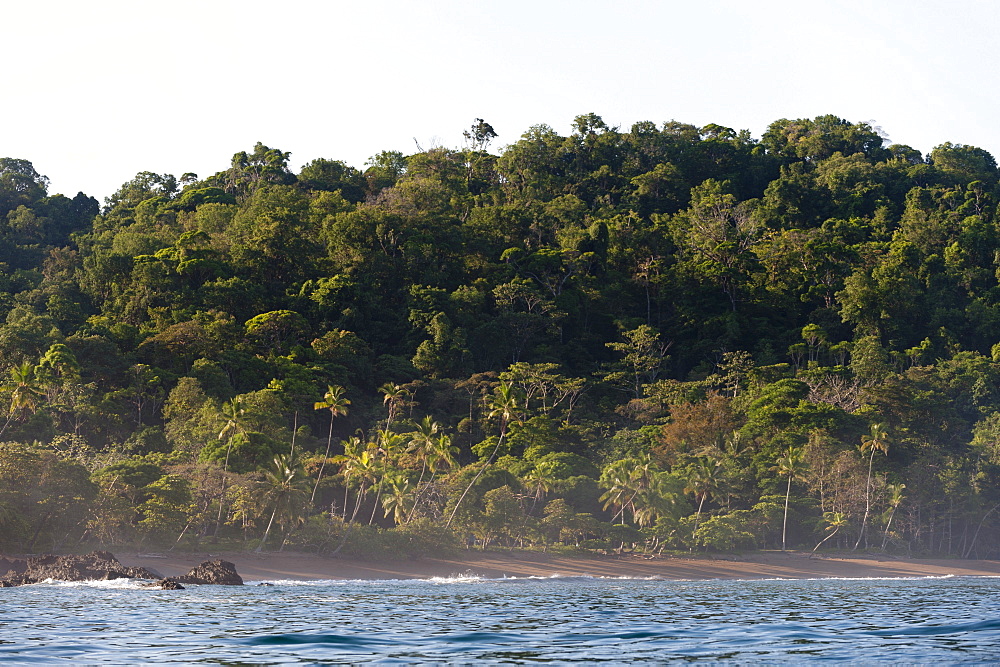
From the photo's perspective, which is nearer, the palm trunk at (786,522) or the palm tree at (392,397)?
the palm trunk at (786,522)

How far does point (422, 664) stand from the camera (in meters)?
18.3

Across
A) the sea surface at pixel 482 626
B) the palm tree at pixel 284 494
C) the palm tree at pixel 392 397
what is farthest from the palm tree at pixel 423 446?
the sea surface at pixel 482 626

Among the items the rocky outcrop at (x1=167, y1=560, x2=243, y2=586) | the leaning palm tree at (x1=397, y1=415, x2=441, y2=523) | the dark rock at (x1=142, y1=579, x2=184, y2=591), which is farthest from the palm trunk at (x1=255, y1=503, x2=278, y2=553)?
the dark rock at (x1=142, y1=579, x2=184, y2=591)

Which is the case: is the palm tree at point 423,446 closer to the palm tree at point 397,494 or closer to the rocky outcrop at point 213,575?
the palm tree at point 397,494

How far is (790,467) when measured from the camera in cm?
7144

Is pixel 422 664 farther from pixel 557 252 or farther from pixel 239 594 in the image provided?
pixel 557 252

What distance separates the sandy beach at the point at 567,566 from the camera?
52.7 meters

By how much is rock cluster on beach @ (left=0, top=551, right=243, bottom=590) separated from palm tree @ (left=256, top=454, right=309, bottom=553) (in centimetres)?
895

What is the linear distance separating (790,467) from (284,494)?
118ft

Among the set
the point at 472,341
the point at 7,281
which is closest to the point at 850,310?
the point at 472,341

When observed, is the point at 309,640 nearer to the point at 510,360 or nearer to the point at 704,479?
the point at 704,479

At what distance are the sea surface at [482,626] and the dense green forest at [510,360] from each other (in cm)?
2099

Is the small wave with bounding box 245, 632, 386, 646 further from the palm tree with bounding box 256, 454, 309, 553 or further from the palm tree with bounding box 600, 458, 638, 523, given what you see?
the palm tree with bounding box 600, 458, 638, 523

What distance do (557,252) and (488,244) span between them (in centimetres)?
903
